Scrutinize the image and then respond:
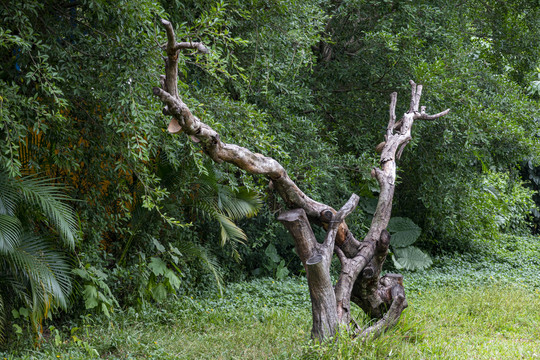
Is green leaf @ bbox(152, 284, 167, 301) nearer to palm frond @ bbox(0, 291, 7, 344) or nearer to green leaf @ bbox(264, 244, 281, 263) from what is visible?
palm frond @ bbox(0, 291, 7, 344)

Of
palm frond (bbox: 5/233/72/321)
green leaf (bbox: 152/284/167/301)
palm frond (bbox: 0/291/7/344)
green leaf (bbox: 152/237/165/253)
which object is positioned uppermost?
palm frond (bbox: 5/233/72/321)

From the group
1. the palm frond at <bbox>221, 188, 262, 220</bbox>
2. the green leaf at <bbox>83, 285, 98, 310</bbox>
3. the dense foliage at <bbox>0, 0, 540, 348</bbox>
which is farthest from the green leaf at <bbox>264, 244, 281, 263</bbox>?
the green leaf at <bbox>83, 285, 98, 310</bbox>

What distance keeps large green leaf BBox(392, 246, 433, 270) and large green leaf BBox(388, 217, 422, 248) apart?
0.12 m

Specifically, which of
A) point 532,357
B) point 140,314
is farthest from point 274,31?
point 532,357

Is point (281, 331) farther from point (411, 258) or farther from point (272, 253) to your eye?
point (411, 258)

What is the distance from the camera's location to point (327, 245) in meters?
4.14

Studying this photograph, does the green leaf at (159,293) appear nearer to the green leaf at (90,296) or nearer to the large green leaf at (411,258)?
the green leaf at (90,296)

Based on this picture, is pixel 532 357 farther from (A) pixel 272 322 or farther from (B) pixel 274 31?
(B) pixel 274 31

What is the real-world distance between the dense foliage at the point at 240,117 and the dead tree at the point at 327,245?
0.78m

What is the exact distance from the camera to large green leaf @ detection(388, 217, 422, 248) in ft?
30.2

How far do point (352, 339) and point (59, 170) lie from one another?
3644 mm

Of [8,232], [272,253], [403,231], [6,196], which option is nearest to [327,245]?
[8,232]

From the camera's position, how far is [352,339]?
13.5ft

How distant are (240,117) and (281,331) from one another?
2.26 m
